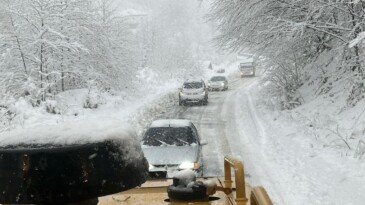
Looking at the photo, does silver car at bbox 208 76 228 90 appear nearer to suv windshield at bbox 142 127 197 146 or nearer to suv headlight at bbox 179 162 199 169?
suv windshield at bbox 142 127 197 146

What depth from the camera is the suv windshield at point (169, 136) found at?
34.6 feet

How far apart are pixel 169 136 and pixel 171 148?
0.56 metres

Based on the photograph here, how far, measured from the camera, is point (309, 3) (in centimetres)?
1520

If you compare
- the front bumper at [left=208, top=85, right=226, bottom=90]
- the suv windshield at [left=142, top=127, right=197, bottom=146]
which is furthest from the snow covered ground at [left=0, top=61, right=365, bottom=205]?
the front bumper at [left=208, top=85, right=226, bottom=90]

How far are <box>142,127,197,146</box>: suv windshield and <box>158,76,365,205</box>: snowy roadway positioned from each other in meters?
1.03

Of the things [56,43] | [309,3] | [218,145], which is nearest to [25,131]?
[218,145]

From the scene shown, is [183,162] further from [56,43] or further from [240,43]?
[56,43]

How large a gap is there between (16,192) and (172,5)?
110 m

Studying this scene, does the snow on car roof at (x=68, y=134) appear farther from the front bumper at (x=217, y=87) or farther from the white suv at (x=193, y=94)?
the front bumper at (x=217, y=87)

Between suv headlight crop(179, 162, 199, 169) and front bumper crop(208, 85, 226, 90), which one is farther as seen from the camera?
front bumper crop(208, 85, 226, 90)

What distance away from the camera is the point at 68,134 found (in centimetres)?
148

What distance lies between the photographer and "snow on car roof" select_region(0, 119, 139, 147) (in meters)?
1.45

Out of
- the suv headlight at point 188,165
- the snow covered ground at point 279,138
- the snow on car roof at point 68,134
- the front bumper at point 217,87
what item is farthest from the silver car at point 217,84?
the snow on car roof at point 68,134

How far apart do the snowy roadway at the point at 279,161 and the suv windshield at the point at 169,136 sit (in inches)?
40.5
